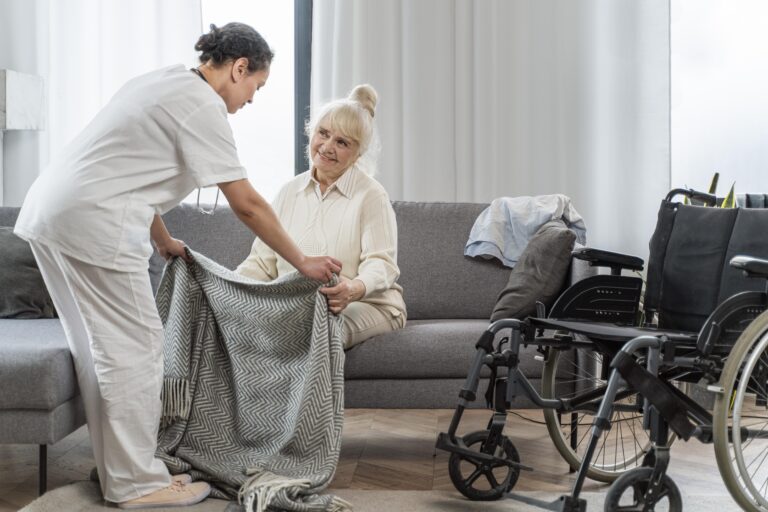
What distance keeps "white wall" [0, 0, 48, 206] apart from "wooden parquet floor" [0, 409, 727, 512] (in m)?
1.43

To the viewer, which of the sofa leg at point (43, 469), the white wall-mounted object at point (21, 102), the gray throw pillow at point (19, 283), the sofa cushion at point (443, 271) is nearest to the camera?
the sofa leg at point (43, 469)

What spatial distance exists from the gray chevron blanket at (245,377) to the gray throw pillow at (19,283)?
66 cm

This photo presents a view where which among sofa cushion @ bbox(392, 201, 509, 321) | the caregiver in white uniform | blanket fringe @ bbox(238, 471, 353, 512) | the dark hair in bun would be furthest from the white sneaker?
sofa cushion @ bbox(392, 201, 509, 321)

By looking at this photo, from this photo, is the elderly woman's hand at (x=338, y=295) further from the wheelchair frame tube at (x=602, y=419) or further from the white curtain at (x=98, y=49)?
the white curtain at (x=98, y=49)

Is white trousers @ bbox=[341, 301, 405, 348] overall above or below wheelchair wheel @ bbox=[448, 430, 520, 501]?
above

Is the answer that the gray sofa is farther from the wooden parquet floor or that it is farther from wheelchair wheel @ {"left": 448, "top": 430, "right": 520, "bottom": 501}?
wheelchair wheel @ {"left": 448, "top": 430, "right": 520, "bottom": 501}

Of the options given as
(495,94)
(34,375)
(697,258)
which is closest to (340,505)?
(34,375)

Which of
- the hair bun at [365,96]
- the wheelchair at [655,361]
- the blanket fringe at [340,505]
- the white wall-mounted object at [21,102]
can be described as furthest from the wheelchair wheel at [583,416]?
the white wall-mounted object at [21,102]

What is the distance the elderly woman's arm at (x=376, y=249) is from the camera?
284 centimetres

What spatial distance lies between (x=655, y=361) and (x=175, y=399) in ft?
4.10

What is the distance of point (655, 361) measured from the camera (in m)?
2.19

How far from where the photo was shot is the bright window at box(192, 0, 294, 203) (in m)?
4.41

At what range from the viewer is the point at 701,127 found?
14.3ft

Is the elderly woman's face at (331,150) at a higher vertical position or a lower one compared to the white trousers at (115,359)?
higher
